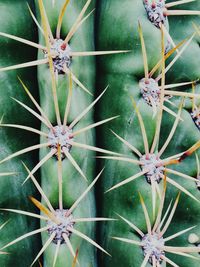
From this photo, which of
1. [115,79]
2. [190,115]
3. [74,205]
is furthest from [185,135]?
[74,205]

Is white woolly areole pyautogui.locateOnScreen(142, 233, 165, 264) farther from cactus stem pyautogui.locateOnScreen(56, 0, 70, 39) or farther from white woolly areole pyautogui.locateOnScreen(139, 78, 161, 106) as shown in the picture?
cactus stem pyautogui.locateOnScreen(56, 0, 70, 39)

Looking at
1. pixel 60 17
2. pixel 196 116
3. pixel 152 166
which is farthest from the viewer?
pixel 196 116

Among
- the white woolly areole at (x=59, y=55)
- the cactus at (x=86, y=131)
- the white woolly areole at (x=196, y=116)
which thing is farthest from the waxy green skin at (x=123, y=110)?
the white woolly areole at (x=196, y=116)

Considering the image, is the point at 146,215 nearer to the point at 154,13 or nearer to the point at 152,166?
the point at 152,166

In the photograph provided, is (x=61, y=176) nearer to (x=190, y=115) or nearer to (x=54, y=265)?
(x=54, y=265)

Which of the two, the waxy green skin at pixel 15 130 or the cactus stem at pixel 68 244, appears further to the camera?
the waxy green skin at pixel 15 130

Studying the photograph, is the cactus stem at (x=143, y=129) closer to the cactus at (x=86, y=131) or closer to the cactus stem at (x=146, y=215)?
the cactus at (x=86, y=131)

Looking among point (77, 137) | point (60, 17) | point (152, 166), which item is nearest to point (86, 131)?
point (77, 137)
